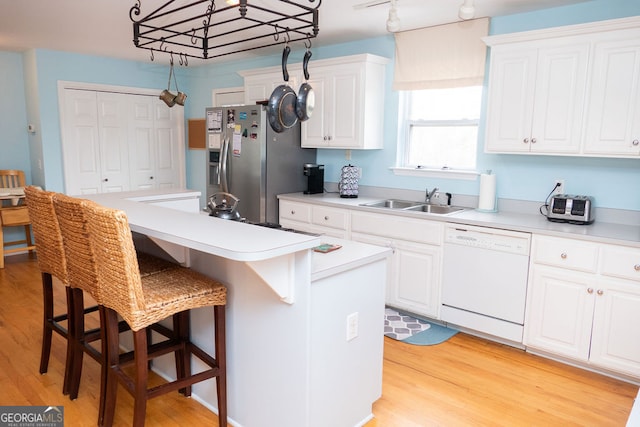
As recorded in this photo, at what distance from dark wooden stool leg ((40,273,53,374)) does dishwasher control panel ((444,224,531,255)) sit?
102 inches

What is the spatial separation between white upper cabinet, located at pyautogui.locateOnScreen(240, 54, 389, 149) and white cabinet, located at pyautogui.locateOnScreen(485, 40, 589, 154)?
1.11m

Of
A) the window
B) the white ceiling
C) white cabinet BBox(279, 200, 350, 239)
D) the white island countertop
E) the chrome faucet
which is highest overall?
the white ceiling

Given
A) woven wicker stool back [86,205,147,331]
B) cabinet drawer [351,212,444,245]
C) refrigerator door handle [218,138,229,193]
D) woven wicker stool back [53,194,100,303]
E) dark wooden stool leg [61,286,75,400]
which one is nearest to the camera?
woven wicker stool back [86,205,147,331]

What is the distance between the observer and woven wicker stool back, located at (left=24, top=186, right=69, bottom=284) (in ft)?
7.48

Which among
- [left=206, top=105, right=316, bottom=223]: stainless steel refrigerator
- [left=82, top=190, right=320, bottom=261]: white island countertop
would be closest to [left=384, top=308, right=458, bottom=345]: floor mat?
[left=206, top=105, right=316, bottom=223]: stainless steel refrigerator

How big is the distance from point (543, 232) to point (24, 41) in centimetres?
510

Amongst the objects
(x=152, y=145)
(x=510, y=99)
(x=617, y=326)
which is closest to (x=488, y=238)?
(x=617, y=326)

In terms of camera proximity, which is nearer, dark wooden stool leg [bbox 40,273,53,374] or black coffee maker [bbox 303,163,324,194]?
dark wooden stool leg [bbox 40,273,53,374]

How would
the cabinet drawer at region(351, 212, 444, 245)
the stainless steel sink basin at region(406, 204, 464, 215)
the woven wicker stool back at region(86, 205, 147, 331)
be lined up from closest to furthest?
the woven wicker stool back at region(86, 205, 147, 331)
the cabinet drawer at region(351, 212, 444, 245)
the stainless steel sink basin at region(406, 204, 464, 215)

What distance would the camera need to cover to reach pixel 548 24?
3250 mm

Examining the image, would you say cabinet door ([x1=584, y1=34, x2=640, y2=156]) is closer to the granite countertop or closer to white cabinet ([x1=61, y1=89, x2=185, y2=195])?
the granite countertop

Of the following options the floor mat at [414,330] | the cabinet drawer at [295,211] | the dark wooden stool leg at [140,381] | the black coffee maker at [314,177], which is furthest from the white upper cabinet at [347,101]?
the dark wooden stool leg at [140,381]

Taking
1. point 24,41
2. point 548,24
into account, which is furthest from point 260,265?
point 24,41

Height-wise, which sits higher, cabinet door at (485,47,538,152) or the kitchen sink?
cabinet door at (485,47,538,152)
